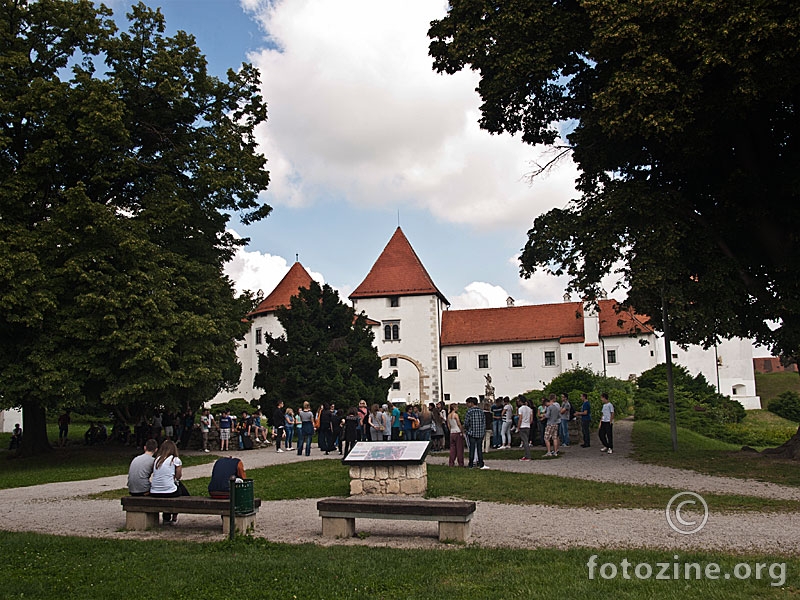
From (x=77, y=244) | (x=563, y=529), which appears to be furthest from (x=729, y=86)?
(x=77, y=244)

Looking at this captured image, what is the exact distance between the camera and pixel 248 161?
25297 mm

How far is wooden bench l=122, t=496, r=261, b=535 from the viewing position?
9305 mm

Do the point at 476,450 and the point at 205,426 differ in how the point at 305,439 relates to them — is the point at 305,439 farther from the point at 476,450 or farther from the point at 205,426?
the point at 476,450

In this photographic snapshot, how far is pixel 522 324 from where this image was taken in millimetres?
59188

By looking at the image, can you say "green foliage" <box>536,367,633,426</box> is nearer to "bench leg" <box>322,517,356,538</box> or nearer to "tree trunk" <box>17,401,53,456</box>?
"bench leg" <box>322,517,356,538</box>

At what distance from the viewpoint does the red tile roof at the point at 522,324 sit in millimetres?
57156

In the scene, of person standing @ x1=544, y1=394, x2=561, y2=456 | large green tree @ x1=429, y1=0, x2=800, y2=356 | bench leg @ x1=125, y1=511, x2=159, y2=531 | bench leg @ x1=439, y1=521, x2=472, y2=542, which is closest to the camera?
bench leg @ x1=439, y1=521, x2=472, y2=542

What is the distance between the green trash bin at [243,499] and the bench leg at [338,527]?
1.00m

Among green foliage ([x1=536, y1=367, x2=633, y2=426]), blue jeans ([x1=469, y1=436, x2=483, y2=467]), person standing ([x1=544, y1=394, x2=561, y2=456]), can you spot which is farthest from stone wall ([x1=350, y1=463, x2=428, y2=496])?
green foliage ([x1=536, y1=367, x2=633, y2=426])

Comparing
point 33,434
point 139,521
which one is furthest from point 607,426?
point 33,434

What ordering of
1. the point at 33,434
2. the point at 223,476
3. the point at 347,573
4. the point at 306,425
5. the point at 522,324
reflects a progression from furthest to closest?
the point at 522,324 → the point at 33,434 → the point at 306,425 → the point at 223,476 → the point at 347,573

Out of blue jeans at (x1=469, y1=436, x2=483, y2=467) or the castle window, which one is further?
the castle window

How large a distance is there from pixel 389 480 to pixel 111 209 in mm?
14845

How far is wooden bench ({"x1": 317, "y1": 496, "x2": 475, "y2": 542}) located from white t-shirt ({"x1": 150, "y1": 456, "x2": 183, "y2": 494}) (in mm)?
2514
